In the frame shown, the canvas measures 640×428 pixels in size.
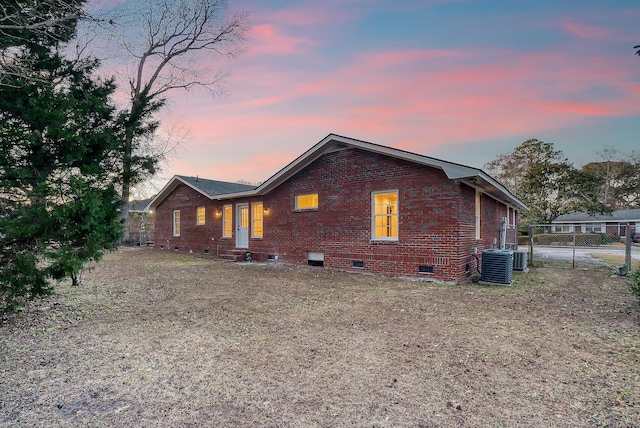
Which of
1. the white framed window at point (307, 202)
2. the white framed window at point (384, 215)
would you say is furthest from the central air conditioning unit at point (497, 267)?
the white framed window at point (307, 202)

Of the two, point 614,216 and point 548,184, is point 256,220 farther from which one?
point 614,216

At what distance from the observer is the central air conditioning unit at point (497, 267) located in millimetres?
8117

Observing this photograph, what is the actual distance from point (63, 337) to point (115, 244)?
4.44ft

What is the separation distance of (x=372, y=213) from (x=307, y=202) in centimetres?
287

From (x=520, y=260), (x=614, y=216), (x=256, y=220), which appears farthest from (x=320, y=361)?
(x=614, y=216)

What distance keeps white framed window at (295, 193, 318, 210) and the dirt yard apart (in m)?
5.38

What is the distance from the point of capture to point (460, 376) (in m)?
3.09

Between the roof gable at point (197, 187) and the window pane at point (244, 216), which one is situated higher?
the roof gable at point (197, 187)

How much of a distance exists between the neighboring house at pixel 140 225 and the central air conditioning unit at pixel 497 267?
2301 centimetres

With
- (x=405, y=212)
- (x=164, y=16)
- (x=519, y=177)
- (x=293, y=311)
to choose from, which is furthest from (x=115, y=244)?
(x=519, y=177)

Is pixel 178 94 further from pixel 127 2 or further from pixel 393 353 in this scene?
pixel 393 353

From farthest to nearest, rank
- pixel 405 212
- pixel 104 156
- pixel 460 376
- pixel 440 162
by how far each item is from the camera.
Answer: pixel 405 212, pixel 440 162, pixel 104 156, pixel 460 376

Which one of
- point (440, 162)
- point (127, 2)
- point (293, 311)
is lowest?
point (293, 311)

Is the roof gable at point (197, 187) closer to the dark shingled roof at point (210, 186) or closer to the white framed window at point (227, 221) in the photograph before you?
the dark shingled roof at point (210, 186)
